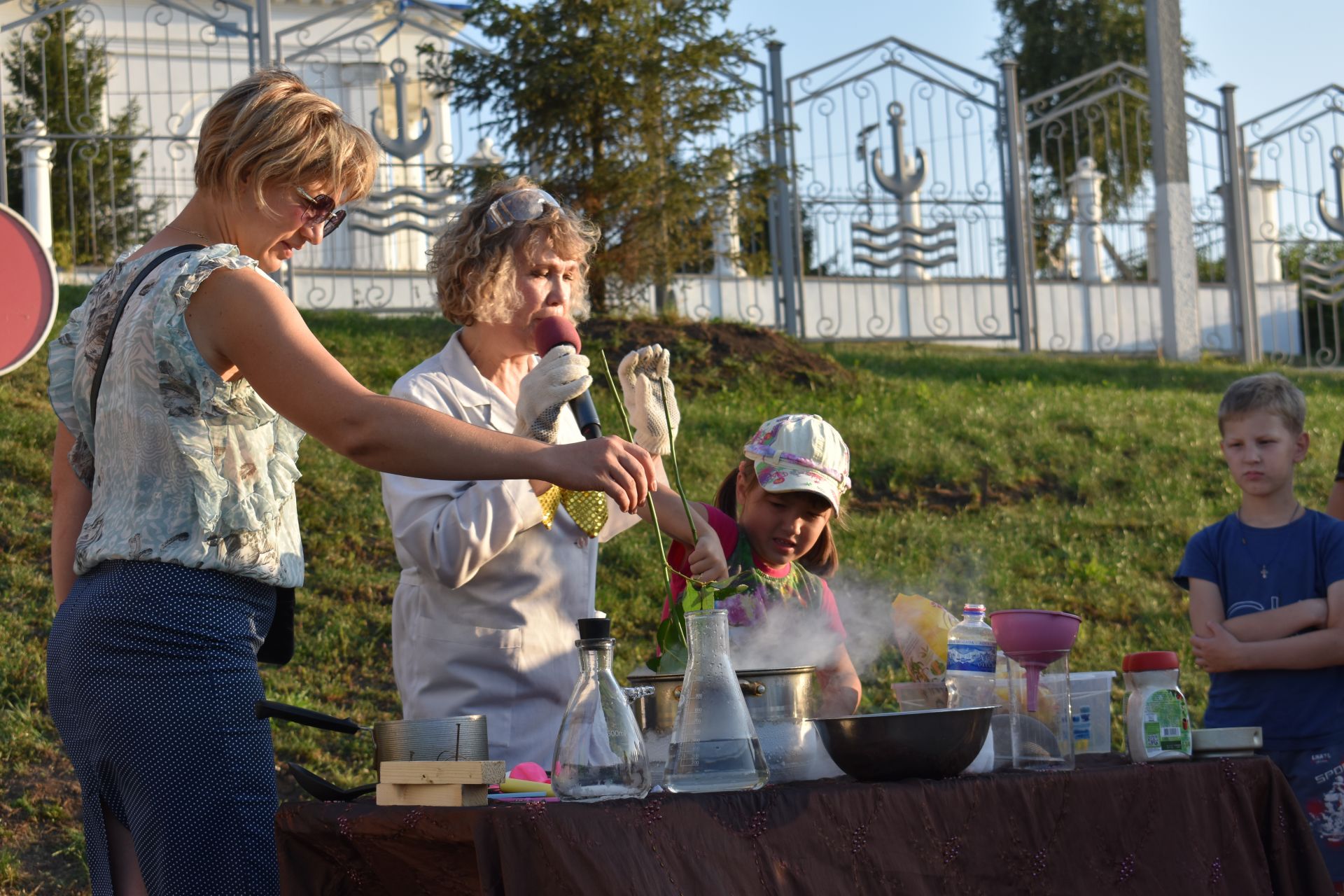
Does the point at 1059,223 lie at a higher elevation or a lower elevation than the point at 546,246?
higher

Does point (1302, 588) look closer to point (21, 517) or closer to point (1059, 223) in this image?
point (21, 517)

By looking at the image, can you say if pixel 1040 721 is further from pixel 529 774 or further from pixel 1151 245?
pixel 1151 245

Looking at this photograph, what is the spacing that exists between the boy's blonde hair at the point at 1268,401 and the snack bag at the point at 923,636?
1452 millimetres

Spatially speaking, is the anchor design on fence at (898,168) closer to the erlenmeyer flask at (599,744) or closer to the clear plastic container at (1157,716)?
the clear plastic container at (1157,716)

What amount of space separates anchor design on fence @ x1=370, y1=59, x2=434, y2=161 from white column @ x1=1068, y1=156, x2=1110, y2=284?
6.75 m

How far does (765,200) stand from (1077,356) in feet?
11.3

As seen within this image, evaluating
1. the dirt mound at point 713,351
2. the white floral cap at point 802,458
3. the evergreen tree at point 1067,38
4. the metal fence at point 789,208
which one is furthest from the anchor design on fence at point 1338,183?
the evergreen tree at point 1067,38

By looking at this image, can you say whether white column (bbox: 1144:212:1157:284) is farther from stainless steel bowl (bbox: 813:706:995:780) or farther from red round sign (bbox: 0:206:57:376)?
stainless steel bowl (bbox: 813:706:995:780)

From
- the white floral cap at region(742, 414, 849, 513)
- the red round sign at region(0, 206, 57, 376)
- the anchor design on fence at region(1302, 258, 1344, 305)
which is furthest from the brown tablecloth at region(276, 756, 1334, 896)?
the anchor design on fence at region(1302, 258, 1344, 305)

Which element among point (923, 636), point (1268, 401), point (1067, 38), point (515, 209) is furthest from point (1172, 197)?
point (1067, 38)

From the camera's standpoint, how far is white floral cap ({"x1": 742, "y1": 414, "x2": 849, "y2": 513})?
116 inches

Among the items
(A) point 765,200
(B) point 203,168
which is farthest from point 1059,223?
(B) point 203,168

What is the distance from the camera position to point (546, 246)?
9.70 feet

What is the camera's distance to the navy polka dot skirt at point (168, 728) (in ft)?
6.75
